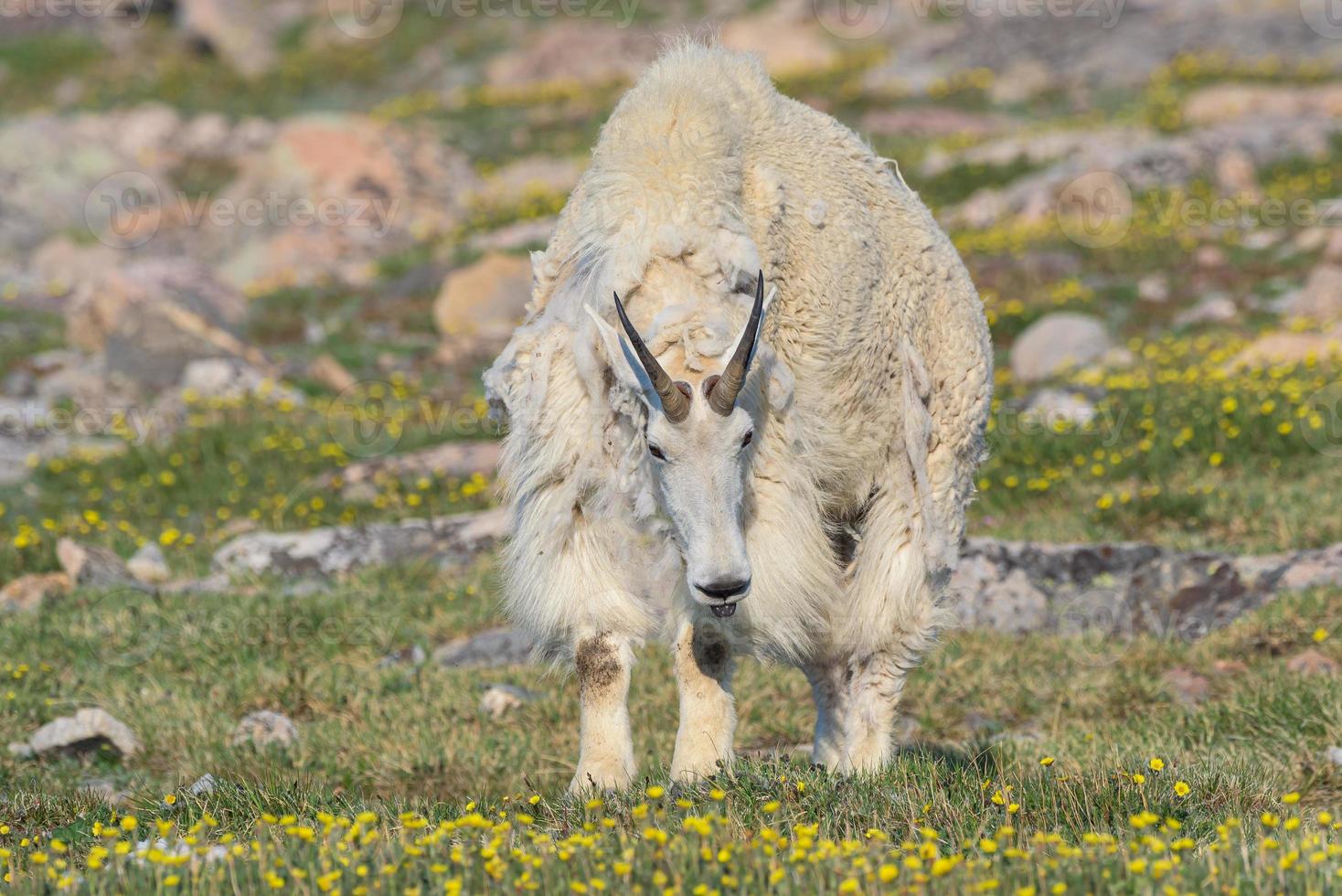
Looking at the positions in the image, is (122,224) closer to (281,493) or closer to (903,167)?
(903,167)

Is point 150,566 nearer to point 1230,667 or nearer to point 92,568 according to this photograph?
point 92,568

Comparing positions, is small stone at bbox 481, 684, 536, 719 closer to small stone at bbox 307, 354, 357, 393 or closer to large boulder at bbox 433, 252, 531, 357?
small stone at bbox 307, 354, 357, 393

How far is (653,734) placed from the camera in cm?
671

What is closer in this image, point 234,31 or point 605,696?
point 605,696

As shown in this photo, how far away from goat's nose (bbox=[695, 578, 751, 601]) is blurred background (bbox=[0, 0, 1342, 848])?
2.00 metres

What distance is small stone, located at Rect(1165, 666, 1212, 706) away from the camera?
7.08m

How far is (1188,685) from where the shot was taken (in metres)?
7.24

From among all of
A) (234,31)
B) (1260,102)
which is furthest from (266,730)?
(234,31)

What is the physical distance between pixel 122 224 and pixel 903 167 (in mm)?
12587

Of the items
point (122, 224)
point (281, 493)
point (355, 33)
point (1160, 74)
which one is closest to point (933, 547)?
point (281, 493)

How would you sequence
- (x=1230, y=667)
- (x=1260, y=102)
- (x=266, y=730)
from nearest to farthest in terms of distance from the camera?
(x=266, y=730) < (x=1230, y=667) < (x=1260, y=102)

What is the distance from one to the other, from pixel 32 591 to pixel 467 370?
7.12m

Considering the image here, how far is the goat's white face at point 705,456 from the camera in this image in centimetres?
454

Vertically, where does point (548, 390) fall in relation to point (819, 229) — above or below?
below
